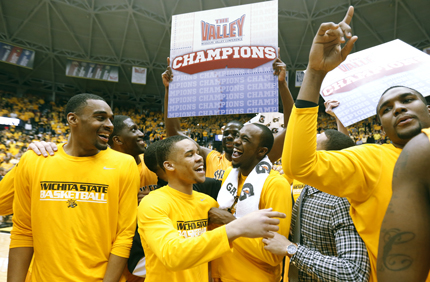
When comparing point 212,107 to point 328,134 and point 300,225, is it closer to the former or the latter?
point 328,134

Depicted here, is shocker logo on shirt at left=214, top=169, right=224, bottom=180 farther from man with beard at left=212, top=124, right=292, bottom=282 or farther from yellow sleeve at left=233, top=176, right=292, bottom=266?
yellow sleeve at left=233, top=176, right=292, bottom=266

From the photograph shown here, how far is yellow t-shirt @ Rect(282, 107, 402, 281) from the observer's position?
144cm

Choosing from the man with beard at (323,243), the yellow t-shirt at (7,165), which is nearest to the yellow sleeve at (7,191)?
the man with beard at (323,243)

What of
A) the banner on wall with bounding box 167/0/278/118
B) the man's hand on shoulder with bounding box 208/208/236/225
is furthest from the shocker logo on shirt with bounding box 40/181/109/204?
the banner on wall with bounding box 167/0/278/118

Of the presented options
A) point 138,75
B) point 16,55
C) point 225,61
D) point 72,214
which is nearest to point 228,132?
point 225,61

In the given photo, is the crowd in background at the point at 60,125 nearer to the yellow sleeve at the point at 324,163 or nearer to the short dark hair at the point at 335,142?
the short dark hair at the point at 335,142

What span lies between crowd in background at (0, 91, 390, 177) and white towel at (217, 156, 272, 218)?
14.6 m

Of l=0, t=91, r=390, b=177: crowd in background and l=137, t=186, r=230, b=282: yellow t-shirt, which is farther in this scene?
l=0, t=91, r=390, b=177: crowd in background

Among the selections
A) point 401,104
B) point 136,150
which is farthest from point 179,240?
point 136,150

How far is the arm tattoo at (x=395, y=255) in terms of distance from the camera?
1019 mm

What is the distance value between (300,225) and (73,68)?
751 inches

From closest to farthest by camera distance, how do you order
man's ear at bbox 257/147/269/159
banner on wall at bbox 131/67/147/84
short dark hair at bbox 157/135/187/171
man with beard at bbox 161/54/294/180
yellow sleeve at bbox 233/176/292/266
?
yellow sleeve at bbox 233/176/292/266, short dark hair at bbox 157/135/187/171, man's ear at bbox 257/147/269/159, man with beard at bbox 161/54/294/180, banner on wall at bbox 131/67/147/84

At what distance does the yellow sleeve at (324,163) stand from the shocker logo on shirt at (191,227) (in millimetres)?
815

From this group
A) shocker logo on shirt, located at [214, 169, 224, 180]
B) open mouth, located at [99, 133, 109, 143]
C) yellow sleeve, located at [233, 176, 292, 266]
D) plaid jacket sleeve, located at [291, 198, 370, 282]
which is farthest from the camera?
shocker logo on shirt, located at [214, 169, 224, 180]
